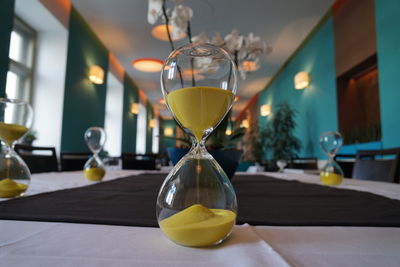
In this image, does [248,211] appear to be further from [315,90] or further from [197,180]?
[315,90]

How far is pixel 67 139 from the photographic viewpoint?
10.1 ft

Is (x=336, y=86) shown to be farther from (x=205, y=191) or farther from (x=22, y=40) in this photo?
(x=22, y=40)

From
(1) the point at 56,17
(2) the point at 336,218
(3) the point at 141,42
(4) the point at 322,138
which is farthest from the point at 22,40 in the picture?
(2) the point at 336,218

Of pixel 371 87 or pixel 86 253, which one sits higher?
pixel 371 87

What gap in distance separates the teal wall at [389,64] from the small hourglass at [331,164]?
1.64m

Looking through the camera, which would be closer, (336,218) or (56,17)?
(336,218)

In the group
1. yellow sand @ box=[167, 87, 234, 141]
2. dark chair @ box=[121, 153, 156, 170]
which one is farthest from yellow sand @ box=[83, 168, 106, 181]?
dark chair @ box=[121, 153, 156, 170]

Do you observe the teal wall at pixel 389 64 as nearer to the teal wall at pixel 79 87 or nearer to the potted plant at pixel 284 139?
the potted plant at pixel 284 139

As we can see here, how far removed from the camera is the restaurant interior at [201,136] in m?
0.26

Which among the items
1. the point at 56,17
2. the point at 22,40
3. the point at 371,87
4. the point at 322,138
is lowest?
the point at 322,138

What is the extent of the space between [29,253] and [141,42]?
402 centimetres

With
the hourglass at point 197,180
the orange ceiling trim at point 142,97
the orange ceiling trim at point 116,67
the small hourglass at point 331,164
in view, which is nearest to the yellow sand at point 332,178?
the small hourglass at point 331,164

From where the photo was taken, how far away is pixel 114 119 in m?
5.56


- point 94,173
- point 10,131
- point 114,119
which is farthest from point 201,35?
point 114,119
